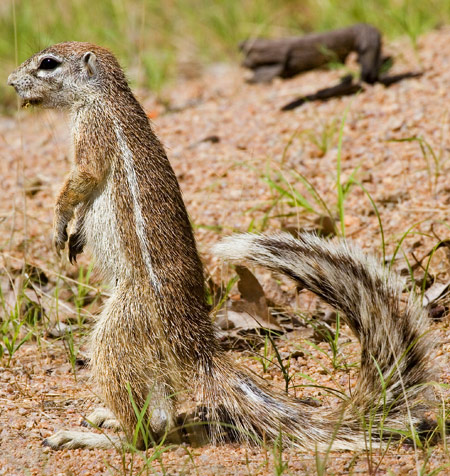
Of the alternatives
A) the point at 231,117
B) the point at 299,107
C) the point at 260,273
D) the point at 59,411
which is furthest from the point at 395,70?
the point at 59,411

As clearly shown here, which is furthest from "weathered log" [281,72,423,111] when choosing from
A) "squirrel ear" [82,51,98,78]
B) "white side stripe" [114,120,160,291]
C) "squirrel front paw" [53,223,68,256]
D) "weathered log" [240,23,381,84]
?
"squirrel front paw" [53,223,68,256]

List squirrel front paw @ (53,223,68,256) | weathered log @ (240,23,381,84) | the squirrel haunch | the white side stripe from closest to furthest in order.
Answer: the squirrel haunch < the white side stripe < squirrel front paw @ (53,223,68,256) < weathered log @ (240,23,381,84)

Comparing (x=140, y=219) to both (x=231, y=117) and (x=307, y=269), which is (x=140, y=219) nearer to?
(x=307, y=269)

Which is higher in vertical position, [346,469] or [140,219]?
[140,219]

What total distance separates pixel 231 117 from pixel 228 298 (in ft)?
8.85

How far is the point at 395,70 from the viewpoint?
7.34m

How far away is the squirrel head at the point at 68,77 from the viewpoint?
14.2 feet

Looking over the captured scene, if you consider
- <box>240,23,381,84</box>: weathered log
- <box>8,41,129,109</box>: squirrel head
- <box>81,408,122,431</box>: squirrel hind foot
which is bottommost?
<box>81,408,122,431</box>: squirrel hind foot

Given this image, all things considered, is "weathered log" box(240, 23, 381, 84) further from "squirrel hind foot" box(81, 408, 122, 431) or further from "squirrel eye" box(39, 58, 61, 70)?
"squirrel hind foot" box(81, 408, 122, 431)

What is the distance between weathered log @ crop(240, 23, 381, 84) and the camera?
7.02m

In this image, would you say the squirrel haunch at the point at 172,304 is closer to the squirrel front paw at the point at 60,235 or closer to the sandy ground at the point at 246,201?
the squirrel front paw at the point at 60,235

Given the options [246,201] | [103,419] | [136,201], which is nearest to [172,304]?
[136,201]

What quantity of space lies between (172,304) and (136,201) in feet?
1.75

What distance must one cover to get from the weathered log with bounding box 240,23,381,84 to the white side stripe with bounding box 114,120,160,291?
3.50 metres
